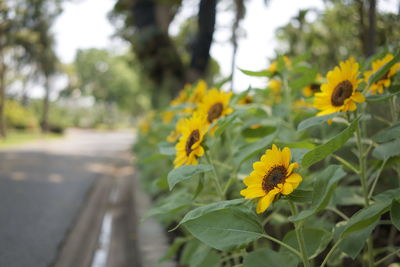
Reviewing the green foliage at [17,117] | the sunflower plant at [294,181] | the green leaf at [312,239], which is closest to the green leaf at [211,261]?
the sunflower plant at [294,181]

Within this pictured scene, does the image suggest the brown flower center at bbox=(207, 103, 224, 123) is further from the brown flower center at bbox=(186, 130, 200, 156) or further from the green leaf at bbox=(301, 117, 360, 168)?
the green leaf at bbox=(301, 117, 360, 168)

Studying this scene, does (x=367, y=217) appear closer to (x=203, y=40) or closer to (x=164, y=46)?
(x=203, y=40)

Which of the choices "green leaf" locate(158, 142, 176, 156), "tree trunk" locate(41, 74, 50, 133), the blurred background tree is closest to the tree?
the blurred background tree

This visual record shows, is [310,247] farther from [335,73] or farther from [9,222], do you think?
[9,222]

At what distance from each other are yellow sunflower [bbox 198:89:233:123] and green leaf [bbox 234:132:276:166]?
250 mm

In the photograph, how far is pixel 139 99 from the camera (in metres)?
55.4

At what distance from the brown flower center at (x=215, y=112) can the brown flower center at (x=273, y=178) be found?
0.63 m

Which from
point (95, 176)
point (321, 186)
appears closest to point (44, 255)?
point (321, 186)

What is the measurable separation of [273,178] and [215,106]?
2.26 ft

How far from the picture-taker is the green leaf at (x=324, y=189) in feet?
2.88

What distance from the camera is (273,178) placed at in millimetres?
949

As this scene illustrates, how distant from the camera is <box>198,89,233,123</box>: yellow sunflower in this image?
1563 mm

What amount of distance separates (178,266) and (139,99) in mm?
54373

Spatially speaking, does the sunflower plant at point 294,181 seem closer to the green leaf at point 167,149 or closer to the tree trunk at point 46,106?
the green leaf at point 167,149
